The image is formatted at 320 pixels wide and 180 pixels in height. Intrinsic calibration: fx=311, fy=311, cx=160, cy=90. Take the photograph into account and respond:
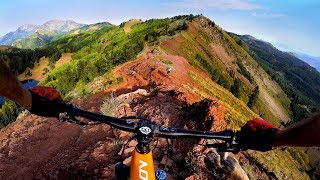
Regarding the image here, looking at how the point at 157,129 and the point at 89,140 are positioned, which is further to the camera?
the point at 89,140

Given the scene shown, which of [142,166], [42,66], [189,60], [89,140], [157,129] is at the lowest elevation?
[42,66]

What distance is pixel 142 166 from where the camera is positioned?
3.70 m

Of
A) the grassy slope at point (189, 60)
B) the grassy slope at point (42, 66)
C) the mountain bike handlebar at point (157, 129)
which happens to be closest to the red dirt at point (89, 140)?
the grassy slope at point (189, 60)

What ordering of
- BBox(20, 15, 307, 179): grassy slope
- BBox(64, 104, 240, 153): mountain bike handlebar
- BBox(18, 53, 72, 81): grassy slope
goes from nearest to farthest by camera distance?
BBox(64, 104, 240, 153): mountain bike handlebar → BBox(20, 15, 307, 179): grassy slope → BBox(18, 53, 72, 81): grassy slope

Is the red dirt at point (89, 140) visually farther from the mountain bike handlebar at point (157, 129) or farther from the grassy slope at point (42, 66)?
the grassy slope at point (42, 66)

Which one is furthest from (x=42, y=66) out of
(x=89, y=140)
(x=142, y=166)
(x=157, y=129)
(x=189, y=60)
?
(x=157, y=129)

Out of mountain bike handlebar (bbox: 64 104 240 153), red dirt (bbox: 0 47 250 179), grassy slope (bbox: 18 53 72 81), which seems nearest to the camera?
mountain bike handlebar (bbox: 64 104 240 153)

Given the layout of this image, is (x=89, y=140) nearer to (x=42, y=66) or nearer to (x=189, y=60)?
(x=189, y=60)

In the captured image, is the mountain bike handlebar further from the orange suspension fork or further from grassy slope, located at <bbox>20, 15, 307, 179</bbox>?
grassy slope, located at <bbox>20, 15, 307, 179</bbox>

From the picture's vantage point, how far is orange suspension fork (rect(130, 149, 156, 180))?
3.68 metres

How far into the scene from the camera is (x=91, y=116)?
397 centimetres

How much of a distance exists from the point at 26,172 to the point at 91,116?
1097cm

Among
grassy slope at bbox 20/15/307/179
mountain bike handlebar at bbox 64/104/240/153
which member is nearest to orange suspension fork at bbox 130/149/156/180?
mountain bike handlebar at bbox 64/104/240/153

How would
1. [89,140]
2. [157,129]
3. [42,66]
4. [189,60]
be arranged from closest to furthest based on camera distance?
1. [157,129]
2. [89,140]
3. [189,60]
4. [42,66]
